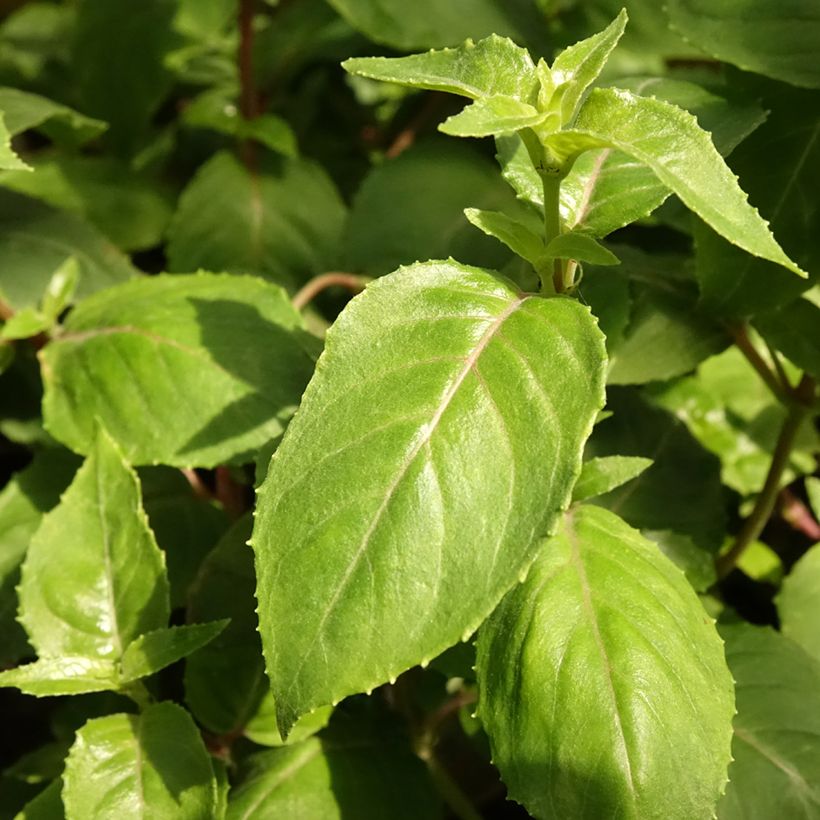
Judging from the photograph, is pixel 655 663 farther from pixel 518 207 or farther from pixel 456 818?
pixel 518 207

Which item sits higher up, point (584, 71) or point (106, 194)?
Result: point (584, 71)

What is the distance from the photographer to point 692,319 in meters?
0.91

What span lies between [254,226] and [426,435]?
0.80 meters

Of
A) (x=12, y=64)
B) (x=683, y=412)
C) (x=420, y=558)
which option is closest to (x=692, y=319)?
(x=683, y=412)

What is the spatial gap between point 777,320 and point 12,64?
1.34m

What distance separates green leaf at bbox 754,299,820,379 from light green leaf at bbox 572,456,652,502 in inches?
9.7

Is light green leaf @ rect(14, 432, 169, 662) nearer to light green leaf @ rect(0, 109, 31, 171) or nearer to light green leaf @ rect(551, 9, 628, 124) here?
light green leaf @ rect(0, 109, 31, 171)

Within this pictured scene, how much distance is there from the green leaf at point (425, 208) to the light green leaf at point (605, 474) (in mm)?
429

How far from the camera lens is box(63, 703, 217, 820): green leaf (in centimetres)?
64

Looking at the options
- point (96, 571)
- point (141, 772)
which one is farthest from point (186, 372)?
point (141, 772)

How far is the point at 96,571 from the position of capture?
2.46 ft

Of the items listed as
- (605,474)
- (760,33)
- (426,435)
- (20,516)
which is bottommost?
(20,516)

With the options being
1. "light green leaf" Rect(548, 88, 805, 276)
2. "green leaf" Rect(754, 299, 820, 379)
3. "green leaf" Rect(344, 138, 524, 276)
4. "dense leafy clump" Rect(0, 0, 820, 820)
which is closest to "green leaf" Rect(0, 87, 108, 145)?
"dense leafy clump" Rect(0, 0, 820, 820)

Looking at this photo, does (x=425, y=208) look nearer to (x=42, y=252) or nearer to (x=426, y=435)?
(x=42, y=252)
